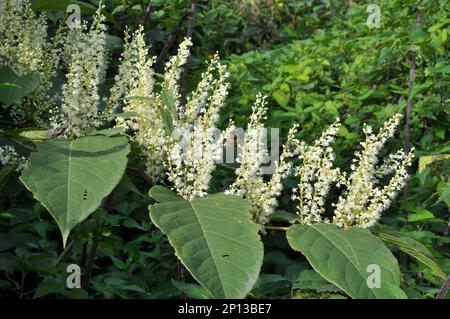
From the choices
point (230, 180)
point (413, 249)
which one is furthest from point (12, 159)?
point (230, 180)

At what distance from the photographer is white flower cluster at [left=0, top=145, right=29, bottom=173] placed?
1910 millimetres

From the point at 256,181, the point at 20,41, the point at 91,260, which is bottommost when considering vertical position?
the point at 91,260

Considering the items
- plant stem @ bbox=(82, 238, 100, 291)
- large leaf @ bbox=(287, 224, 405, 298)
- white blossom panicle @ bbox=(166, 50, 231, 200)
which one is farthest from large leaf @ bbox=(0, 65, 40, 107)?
large leaf @ bbox=(287, 224, 405, 298)

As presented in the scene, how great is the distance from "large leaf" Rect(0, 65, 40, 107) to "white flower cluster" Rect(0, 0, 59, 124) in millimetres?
59

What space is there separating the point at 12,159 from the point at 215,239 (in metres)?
0.78

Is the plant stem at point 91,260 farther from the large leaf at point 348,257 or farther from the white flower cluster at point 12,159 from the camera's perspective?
the large leaf at point 348,257

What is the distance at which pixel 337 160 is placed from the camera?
13.6 ft

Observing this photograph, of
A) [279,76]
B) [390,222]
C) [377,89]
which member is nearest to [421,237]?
[390,222]

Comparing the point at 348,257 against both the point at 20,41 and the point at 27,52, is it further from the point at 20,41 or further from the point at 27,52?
the point at 20,41

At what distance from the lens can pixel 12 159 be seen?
1.96 m

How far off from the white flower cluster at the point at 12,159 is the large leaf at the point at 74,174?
0.74 feet

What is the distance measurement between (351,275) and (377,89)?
11.9 feet

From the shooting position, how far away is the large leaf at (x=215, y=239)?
52.8 inches
